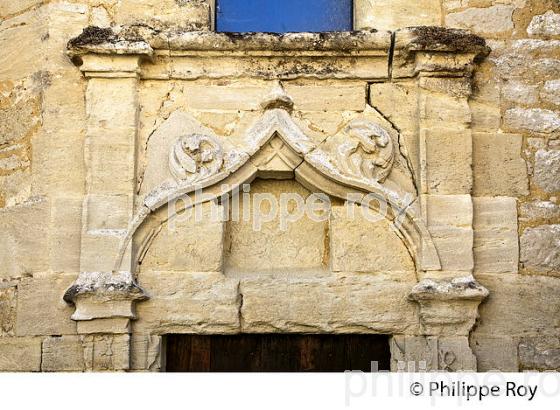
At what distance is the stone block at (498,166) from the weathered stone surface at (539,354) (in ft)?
2.24

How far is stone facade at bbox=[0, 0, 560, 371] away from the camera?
4.73 m

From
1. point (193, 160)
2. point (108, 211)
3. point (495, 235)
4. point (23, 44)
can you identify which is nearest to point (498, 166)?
point (495, 235)

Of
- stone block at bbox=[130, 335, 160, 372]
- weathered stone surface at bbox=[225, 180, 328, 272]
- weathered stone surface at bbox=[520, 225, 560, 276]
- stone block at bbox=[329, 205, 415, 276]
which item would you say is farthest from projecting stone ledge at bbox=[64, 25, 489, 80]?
stone block at bbox=[130, 335, 160, 372]

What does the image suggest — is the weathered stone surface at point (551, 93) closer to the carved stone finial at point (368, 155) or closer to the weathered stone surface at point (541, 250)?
the weathered stone surface at point (541, 250)

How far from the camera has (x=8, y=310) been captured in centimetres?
484

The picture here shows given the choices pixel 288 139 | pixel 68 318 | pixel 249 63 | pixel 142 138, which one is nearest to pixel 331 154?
pixel 288 139

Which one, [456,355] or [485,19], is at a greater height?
[485,19]

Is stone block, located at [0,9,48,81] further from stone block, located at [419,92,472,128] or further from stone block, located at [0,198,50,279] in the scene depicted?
stone block, located at [419,92,472,128]

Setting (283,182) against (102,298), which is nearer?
(102,298)

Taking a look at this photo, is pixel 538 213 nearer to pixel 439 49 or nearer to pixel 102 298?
pixel 439 49

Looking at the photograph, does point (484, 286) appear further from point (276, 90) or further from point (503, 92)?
point (276, 90)

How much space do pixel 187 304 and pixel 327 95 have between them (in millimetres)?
1178

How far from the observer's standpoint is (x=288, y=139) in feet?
15.9

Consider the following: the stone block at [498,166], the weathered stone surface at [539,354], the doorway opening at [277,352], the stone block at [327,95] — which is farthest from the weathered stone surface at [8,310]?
the weathered stone surface at [539,354]
